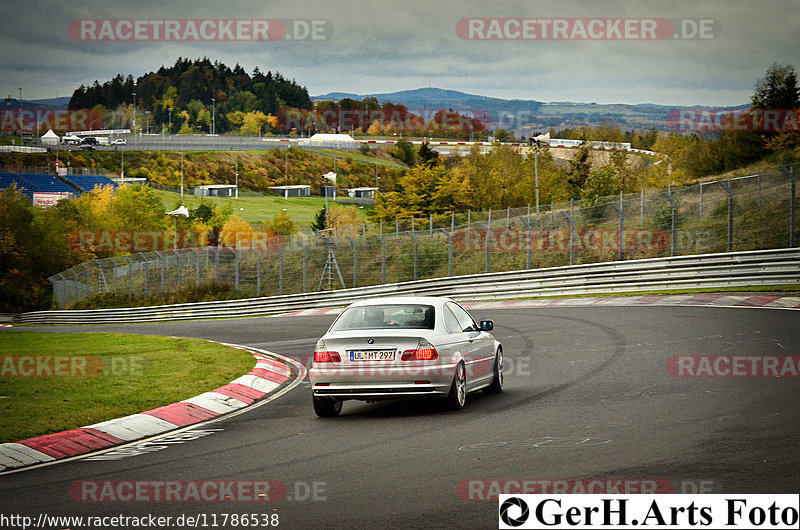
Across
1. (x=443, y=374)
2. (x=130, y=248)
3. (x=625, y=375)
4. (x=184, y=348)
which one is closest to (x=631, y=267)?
(x=184, y=348)

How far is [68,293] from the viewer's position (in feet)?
197

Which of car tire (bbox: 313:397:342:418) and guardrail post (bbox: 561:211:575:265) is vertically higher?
guardrail post (bbox: 561:211:575:265)

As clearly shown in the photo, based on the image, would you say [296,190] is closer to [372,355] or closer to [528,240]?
[528,240]

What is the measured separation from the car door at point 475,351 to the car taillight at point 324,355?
165cm

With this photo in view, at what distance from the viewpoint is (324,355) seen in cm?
1090

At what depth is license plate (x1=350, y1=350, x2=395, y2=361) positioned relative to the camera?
1063 centimetres

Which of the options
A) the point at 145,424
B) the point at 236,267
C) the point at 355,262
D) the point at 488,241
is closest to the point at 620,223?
the point at 488,241

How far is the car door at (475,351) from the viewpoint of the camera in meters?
11.5

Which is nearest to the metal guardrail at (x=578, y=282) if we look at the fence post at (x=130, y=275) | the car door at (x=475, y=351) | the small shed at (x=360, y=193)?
the fence post at (x=130, y=275)

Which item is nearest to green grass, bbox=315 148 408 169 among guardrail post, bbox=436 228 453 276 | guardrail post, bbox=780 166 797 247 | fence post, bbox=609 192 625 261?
guardrail post, bbox=436 228 453 276

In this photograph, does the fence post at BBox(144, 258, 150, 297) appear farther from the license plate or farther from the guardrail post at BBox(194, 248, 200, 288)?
the license plate

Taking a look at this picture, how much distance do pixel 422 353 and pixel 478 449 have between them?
2.45 m

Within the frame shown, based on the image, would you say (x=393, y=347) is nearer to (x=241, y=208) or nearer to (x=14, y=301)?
(x=14, y=301)

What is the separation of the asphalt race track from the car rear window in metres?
1.10
